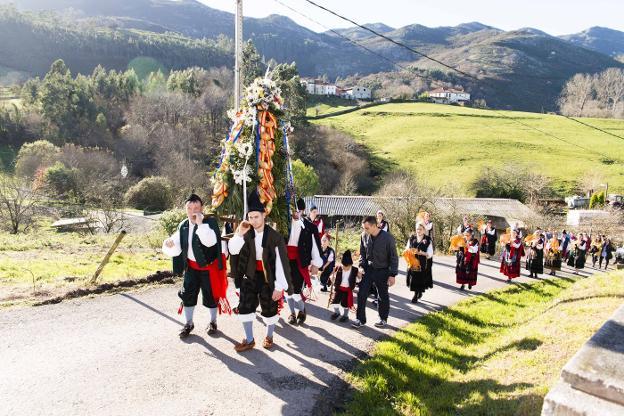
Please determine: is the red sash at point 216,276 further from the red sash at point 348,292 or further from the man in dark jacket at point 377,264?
the man in dark jacket at point 377,264

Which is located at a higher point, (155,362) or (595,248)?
(155,362)

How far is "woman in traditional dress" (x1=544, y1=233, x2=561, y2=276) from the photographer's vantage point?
15.7m

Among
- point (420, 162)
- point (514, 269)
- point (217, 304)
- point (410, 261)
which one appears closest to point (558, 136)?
point (420, 162)

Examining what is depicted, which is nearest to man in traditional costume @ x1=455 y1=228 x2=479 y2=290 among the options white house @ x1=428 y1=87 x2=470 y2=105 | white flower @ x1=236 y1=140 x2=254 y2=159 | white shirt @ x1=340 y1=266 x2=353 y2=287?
white shirt @ x1=340 y1=266 x2=353 y2=287

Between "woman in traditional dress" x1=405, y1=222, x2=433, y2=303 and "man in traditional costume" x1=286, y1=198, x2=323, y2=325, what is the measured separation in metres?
3.07

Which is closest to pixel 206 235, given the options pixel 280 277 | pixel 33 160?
pixel 280 277

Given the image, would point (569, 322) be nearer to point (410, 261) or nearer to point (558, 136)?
point (410, 261)

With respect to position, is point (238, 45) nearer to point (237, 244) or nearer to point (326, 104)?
point (237, 244)

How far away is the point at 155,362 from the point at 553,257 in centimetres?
1498

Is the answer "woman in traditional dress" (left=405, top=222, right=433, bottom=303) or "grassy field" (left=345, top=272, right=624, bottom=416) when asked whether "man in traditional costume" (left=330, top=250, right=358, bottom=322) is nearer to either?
"grassy field" (left=345, top=272, right=624, bottom=416)

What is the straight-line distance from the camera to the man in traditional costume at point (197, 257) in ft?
20.4

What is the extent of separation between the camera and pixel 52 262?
39.1ft

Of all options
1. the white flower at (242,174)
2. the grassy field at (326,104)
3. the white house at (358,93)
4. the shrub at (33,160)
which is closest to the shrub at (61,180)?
the shrub at (33,160)

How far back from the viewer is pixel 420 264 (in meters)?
9.65
